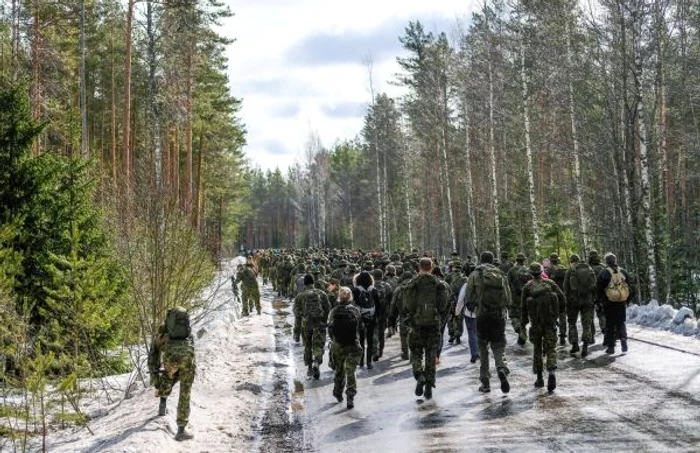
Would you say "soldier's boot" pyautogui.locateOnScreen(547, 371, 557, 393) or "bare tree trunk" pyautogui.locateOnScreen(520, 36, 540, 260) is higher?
"bare tree trunk" pyautogui.locateOnScreen(520, 36, 540, 260)

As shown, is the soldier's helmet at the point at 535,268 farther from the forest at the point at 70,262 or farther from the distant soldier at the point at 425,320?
the forest at the point at 70,262

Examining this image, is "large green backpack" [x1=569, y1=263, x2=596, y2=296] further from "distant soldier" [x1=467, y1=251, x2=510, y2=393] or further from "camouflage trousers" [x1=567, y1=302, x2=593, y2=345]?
"distant soldier" [x1=467, y1=251, x2=510, y2=393]

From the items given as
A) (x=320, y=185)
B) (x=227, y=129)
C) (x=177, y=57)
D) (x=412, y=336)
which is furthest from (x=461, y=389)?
(x=320, y=185)

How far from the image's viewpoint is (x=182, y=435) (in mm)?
8727

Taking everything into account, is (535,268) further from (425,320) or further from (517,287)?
(517,287)

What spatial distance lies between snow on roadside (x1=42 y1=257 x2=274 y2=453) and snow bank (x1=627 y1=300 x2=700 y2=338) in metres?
8.84

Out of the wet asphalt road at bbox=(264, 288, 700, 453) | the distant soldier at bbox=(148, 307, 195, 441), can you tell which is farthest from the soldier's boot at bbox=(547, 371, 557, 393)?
the distant soldier at bbox=(148, 307, 195, 441)

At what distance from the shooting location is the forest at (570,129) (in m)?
20.2

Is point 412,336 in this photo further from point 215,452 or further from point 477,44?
point 477,44

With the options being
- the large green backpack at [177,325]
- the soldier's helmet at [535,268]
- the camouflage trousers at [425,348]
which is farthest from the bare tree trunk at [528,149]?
the large green backpack at [177,325]

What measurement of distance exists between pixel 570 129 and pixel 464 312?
22.1 metres

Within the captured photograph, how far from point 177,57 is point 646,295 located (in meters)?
20.7

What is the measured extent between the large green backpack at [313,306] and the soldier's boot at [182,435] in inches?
189

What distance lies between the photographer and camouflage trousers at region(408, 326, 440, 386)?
10250 mm
